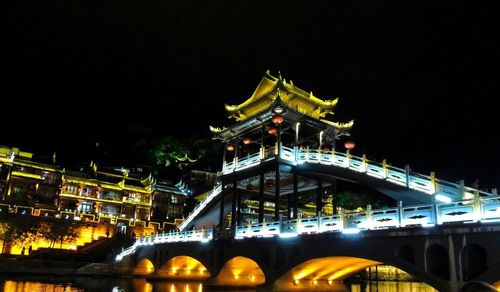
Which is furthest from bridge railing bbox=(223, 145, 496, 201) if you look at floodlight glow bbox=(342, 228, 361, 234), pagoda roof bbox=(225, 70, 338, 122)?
floodlight glow bbox=(342, 228, 361, 234)

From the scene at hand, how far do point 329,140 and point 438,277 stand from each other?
18.0 m

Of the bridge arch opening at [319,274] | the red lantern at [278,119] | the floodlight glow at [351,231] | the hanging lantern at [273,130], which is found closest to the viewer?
the floodlight glow at [351,231]

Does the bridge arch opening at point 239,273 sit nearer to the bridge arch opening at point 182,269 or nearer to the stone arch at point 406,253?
the bridge arch opening at point 182,269

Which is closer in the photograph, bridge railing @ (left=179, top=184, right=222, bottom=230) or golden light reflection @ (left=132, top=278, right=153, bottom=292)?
golden light reflection @ (left=132, top=278, right=153, bottom=292)

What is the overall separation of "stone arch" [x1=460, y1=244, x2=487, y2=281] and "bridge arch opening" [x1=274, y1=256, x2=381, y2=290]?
6135 mm

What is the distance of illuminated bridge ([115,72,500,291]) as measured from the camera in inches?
524

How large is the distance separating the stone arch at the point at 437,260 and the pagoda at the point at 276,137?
441 inches

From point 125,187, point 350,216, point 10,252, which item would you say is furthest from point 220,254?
point 125,187

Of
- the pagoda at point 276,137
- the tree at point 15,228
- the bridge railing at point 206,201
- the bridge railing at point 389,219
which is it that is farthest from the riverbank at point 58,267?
the bridge railing at point 389,219

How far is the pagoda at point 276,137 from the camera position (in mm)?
26078

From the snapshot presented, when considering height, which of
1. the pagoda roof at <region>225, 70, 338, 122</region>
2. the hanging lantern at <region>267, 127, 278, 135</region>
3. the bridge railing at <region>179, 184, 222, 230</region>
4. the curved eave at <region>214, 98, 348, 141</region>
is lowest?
the bridge railing at <region>179, 184, 222, 230</region>

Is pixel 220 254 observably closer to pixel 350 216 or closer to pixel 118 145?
pixel 350 216

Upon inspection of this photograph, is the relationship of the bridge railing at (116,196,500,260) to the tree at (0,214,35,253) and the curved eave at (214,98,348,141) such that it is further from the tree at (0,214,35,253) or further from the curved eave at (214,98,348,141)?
the tree at (0,214,35,253)

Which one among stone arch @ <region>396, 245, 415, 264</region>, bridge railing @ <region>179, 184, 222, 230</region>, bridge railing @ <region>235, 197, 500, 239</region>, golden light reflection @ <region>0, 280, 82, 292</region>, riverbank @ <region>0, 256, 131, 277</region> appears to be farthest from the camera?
riverbank @ <region>0, 256, 131, 277</region>
